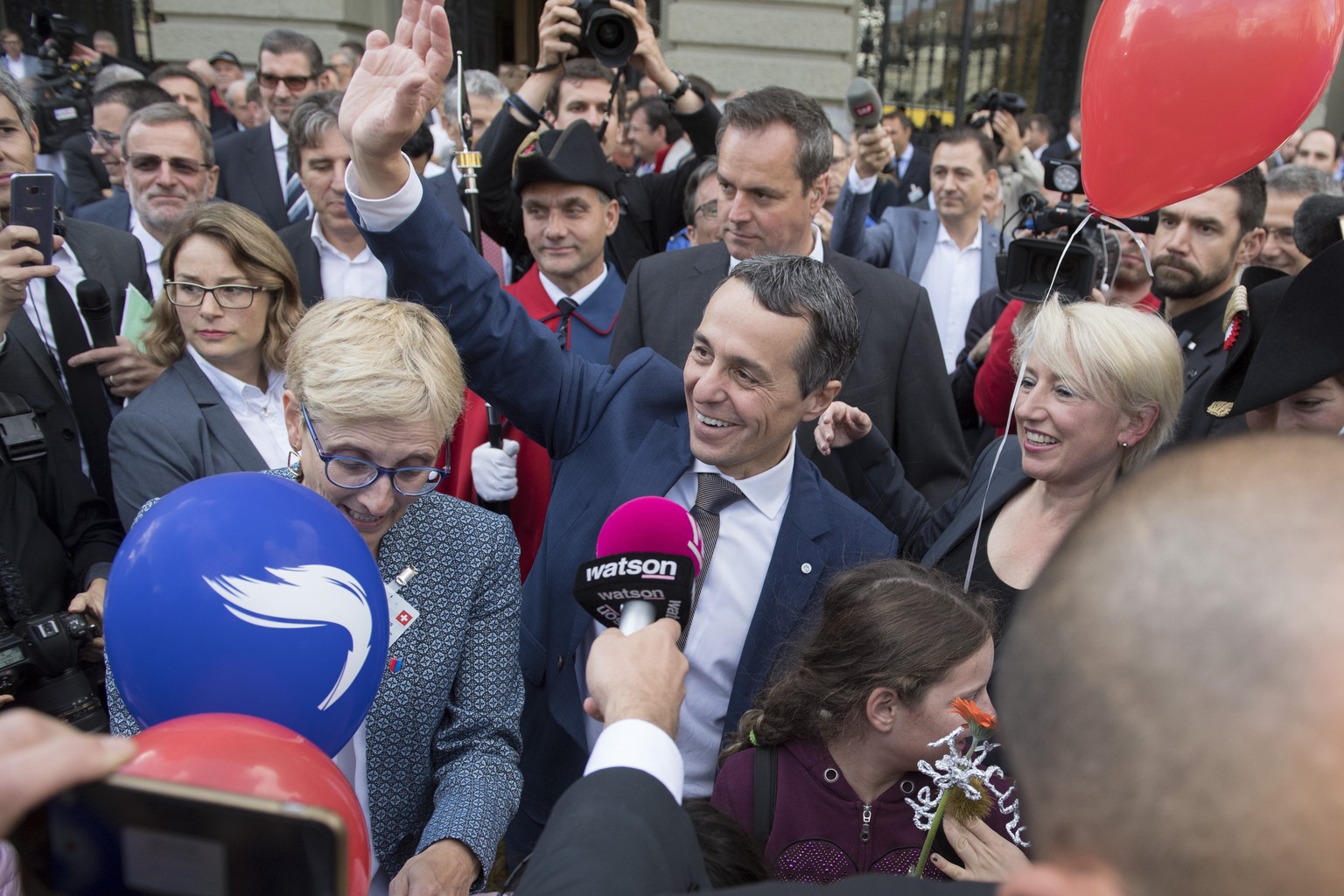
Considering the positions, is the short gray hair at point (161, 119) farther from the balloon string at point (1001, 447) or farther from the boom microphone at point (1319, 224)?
the boom microphone at point (1319, 224)

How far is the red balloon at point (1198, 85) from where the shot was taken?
7.27 ft

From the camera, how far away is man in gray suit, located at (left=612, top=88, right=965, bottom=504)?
128 inches

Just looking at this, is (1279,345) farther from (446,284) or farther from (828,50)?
(828,50)

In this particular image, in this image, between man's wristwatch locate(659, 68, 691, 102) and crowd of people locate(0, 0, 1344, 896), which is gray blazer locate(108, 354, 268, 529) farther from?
man's wristwatch locate(659, 68, 691, 102)

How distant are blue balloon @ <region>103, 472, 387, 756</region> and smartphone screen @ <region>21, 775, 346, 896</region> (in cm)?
44

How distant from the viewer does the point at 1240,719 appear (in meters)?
0.70

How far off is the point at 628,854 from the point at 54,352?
2.82m

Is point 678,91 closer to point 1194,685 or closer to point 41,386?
point 41,386

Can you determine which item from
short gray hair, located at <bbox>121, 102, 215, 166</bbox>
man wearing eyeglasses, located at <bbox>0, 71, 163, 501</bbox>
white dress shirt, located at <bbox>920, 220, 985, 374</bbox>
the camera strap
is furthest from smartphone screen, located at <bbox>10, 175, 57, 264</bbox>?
white dress shirt, located at <bbox>920, 220, 985, 374</bbox>

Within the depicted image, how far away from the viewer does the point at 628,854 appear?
108 cm

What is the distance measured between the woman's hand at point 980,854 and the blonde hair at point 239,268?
2058 mm

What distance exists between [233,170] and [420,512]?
429 centimetres

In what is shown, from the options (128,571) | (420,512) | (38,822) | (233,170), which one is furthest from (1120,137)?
(233,170)

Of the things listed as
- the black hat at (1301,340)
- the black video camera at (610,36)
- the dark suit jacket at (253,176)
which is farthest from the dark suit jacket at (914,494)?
the dark suit jacket at (253,176)
